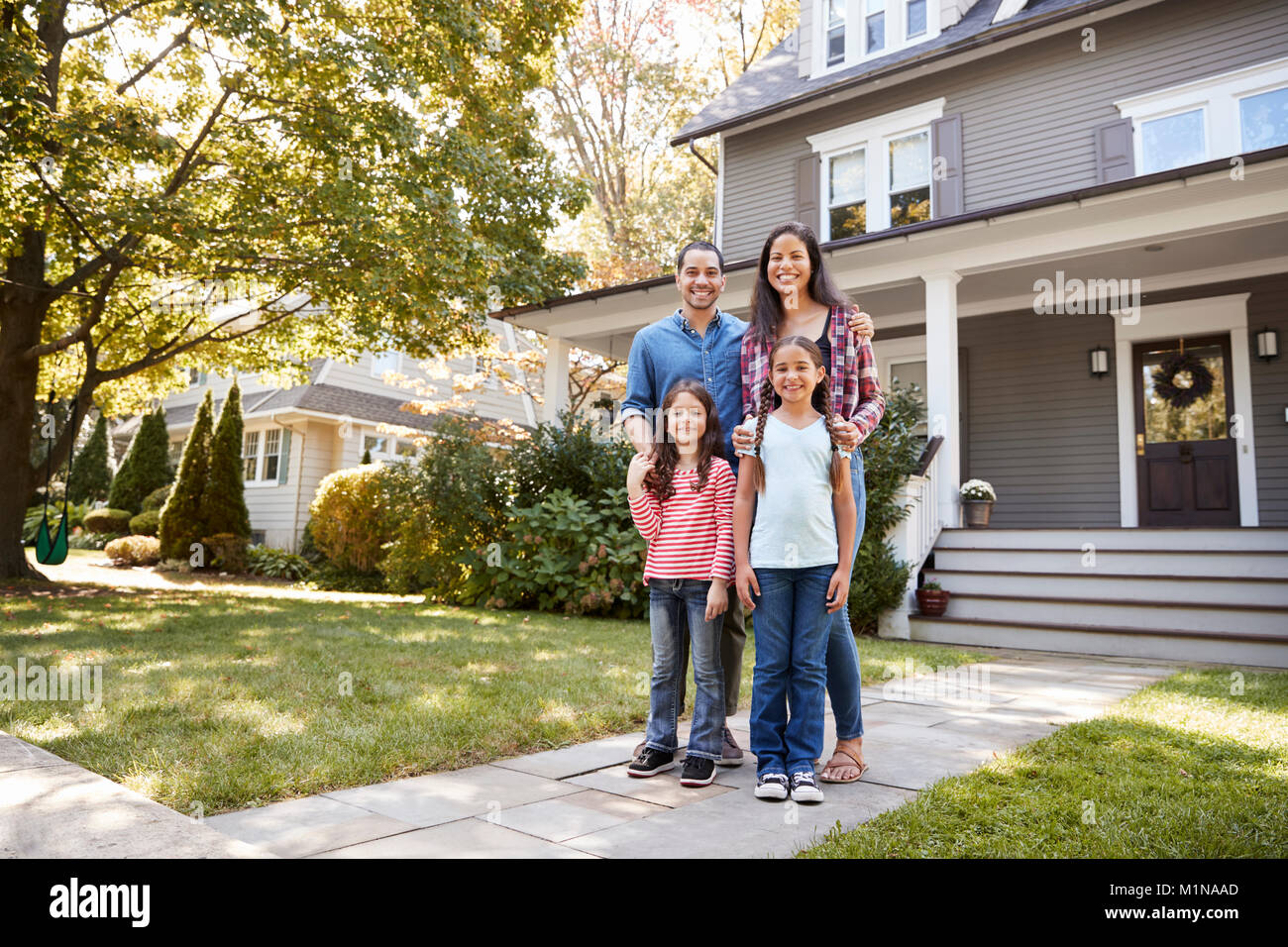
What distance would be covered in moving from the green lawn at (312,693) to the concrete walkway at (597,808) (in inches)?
8.4

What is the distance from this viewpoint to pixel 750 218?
1284cm

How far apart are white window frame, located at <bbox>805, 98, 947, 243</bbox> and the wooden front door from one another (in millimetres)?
3358

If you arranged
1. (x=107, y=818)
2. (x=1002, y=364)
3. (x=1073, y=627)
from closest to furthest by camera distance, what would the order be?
(x=107, y=818) → (x=1073, y=627) → (x=1002, y=364)

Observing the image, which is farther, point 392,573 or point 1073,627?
point 392,573

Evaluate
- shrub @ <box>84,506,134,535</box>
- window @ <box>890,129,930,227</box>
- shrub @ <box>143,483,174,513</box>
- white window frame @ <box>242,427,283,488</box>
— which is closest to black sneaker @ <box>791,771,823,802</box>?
window @ <box>890,129,930,227</box>

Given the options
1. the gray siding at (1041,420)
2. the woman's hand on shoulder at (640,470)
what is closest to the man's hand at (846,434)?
the woman's hand on shoulder at (640,470)

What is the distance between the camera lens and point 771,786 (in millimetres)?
2631

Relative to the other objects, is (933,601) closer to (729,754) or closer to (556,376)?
(729,754)

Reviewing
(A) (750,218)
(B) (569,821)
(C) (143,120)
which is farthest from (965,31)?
(B) (569,821)

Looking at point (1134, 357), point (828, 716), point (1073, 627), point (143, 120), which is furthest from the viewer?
point (1134, 357)

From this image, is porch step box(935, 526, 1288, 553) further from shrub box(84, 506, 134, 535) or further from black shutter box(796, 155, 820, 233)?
shrub box(84, 506, 134, 535)

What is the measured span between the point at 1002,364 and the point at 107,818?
34.6ft

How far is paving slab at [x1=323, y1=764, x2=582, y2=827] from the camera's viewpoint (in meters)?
2.44

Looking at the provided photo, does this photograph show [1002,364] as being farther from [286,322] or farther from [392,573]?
[286,322]
